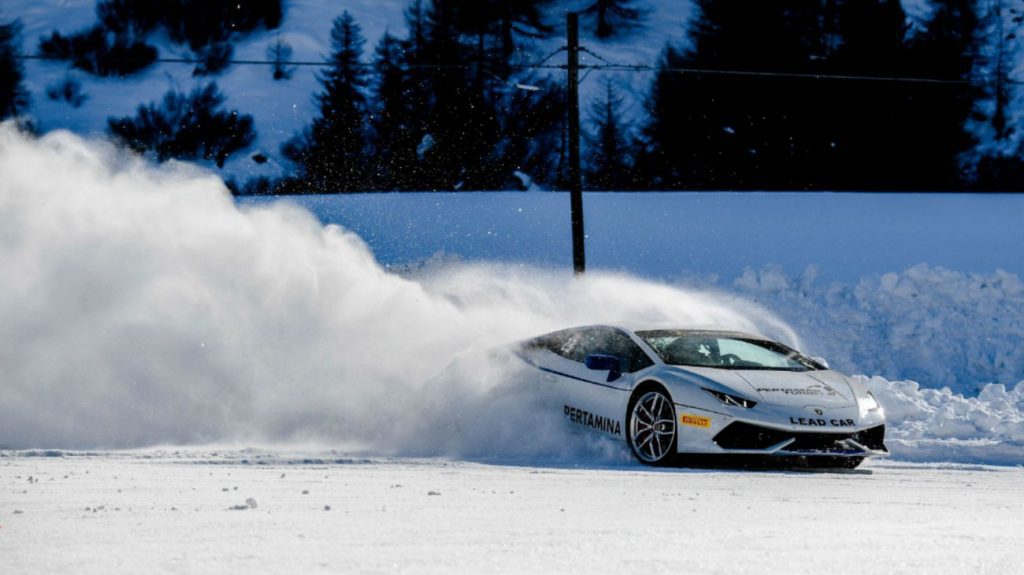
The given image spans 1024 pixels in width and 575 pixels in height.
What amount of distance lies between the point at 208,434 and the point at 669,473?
408 centimetres

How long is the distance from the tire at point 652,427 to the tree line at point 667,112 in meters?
25.1

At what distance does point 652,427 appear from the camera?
413 inches

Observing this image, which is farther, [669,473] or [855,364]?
[855,364]

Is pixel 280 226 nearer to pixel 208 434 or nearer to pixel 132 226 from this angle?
pixel 132 226

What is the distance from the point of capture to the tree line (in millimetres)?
36312

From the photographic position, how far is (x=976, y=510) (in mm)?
7812

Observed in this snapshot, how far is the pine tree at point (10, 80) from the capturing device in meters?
37.9

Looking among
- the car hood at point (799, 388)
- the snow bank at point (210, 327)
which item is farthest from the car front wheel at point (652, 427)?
the snow bank at point (210, 327)

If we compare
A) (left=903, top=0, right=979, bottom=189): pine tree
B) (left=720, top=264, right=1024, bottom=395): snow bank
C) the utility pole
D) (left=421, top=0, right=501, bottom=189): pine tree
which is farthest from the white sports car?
(left=903, top=0, right=979, bottom=189): pine tree

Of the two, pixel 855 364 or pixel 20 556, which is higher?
pixel 20 556

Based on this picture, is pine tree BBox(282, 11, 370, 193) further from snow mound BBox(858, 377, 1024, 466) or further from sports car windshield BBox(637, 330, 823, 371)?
sports car windshield BBox(637, 330, 823, 371)

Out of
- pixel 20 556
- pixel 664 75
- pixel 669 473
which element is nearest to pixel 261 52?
pixel 664 75

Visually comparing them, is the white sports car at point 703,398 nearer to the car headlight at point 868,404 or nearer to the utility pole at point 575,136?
the car headlight at point 868,404

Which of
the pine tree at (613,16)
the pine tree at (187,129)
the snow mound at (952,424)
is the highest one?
the pine tree at (613,16)
